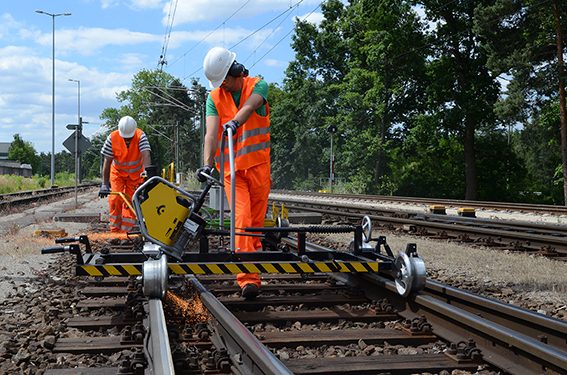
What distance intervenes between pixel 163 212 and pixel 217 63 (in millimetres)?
1349

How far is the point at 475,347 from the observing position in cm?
383

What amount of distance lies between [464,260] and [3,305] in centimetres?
606

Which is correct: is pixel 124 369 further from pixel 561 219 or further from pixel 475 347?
pixel 561 219

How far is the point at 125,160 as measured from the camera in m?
10.9

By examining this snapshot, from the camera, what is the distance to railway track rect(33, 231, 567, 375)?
3.51 m

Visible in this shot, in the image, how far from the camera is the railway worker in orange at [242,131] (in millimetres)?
5637

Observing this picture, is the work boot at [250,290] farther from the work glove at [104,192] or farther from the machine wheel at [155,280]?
the work glove at [104,192]

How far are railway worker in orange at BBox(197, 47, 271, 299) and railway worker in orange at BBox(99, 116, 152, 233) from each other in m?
4.87

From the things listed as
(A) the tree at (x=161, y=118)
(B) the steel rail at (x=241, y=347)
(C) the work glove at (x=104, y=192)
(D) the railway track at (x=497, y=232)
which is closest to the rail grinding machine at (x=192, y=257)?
(B) the steel rail at (x=241, y=347)

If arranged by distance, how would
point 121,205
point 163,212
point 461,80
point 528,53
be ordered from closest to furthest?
point 163,212
point 121,205
point 528,53
point 461,80

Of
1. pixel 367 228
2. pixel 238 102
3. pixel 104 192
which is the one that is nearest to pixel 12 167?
pixel 104 192

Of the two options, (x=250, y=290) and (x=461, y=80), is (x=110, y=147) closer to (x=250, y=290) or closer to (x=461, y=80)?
(x=250, y=290)

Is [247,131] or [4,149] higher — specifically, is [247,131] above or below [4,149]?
below

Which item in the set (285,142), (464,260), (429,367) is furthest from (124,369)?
(285,142)
